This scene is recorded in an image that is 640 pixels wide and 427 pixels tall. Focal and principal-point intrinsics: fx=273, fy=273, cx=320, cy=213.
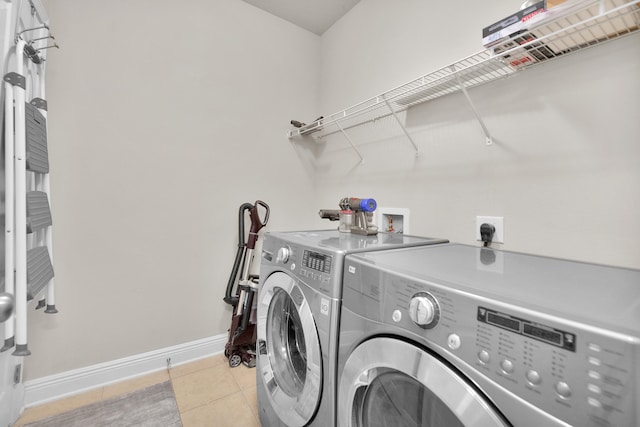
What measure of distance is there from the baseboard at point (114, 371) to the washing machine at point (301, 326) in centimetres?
88

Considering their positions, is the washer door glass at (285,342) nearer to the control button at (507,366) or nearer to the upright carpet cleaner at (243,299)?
the upright carpet cleaner at (243,299)

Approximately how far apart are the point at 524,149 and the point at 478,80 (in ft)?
1.28

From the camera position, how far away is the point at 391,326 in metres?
0.71

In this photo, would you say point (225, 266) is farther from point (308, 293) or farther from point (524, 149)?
point (524, 149)

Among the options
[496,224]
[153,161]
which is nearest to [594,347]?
[496,224]

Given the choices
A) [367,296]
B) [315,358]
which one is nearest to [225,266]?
[315,358]

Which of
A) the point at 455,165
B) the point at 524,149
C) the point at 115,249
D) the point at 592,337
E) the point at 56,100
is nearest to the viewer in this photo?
the point at 592,337

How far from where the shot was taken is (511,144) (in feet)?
3.93

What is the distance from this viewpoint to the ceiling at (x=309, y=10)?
2.12m

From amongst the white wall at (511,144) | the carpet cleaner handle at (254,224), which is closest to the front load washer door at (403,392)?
the white wall at (511,144)

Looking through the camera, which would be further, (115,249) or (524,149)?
(115,249)

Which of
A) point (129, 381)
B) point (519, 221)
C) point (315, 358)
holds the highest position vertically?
point (519, 221)

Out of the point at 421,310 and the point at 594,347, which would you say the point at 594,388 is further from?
the point at 421,310

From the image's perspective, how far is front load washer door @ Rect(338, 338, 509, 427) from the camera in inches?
21.3
